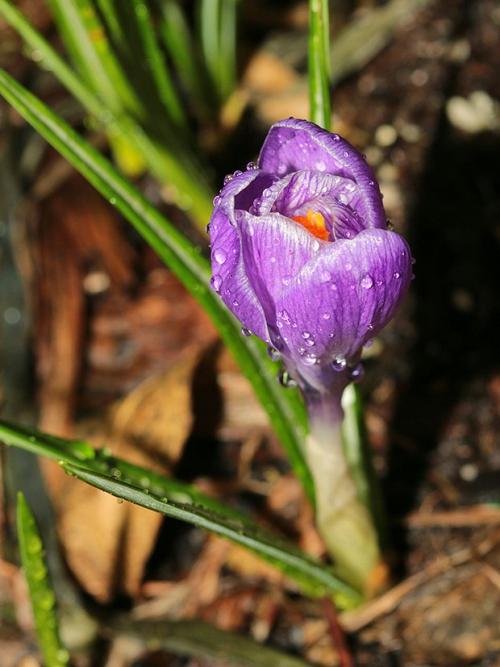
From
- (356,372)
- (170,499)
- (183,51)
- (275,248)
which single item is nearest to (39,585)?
(170,499)

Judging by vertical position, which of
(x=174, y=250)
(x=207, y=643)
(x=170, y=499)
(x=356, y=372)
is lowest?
(x=207, y=643)

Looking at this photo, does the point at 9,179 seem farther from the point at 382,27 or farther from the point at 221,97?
the point at 382,27

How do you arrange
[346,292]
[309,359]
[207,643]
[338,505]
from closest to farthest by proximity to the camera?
[346,292]
[309,359]
[338,505]
[207,643]

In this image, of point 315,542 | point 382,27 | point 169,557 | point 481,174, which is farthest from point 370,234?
point 382,27

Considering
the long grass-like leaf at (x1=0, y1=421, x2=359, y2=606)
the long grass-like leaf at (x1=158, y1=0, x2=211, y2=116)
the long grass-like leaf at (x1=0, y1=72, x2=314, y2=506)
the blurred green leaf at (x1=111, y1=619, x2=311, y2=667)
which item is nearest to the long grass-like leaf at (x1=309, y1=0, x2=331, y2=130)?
the long grass-like leaf at (x1=0, y1=72, x2=314, y2=506)

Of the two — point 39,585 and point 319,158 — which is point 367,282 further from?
point 39,585

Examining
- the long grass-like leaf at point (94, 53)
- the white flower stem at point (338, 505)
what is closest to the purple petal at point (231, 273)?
the white flower stem at point (338, 505)

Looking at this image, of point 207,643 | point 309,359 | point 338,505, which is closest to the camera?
point 309,359

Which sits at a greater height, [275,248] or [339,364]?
[275,248]
